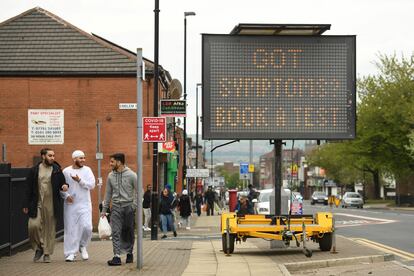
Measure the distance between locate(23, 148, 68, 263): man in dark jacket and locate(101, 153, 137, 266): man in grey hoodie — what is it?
0.78 m

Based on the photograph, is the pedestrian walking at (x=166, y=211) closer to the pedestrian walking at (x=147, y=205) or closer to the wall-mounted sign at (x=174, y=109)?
the pedestrian walking at (x=147, y=205)

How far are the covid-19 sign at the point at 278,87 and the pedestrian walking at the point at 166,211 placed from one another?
10.2 meters

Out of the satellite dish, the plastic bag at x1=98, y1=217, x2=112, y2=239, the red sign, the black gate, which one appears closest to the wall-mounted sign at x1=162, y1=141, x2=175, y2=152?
the satellite dish

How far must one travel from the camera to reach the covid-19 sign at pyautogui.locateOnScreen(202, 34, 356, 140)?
1582 centimetres

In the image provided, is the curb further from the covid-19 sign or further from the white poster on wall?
the white poster on wall

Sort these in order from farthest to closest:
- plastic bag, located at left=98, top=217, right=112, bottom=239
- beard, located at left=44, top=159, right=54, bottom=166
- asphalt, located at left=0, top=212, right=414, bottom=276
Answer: plastic bag, located at left=98, top=217, right=112, bottom=239, beard, located at left=44, top=159, right=54, bottom=166, asphalt, located at left=0, top=212, right=414, bottom=276

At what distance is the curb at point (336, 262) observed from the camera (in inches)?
559

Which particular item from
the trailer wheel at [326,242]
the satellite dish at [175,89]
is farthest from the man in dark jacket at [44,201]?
the satellite dish at [175,89]

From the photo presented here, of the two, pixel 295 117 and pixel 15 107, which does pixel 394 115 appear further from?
pixel 295 117

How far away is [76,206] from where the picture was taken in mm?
13227

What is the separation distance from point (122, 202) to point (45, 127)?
71.5 ft

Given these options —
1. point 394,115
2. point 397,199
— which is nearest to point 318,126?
point 394,115

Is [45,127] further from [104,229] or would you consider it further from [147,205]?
[104,229]

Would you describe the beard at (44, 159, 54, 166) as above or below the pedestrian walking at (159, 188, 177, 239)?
above
